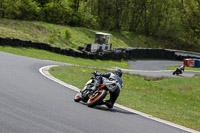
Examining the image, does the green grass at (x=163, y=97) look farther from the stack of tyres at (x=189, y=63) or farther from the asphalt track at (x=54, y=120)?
the stack of tyres at (x=189, y=63)

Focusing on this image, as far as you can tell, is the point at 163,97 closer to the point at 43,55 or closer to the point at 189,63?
the point at 43,55

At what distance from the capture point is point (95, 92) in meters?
9.22

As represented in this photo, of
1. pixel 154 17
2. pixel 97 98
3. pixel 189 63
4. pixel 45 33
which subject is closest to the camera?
pixel 97 98

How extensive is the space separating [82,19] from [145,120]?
158 feet

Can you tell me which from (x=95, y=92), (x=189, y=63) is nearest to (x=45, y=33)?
(x=189, y=63)

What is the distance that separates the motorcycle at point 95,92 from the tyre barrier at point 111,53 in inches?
693

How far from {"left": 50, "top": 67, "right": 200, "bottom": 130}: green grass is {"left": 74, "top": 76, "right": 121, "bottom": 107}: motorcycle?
6.77 ft

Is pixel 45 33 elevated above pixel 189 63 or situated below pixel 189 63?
above

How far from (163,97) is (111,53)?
21.7 metres

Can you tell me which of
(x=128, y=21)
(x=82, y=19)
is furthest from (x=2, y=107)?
(x=128, y=21)

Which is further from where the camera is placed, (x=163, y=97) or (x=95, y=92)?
(x=163, y=97)

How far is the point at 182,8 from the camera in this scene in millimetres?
70688

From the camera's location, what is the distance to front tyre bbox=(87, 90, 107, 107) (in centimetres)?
893

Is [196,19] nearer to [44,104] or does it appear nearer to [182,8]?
[182,8]
